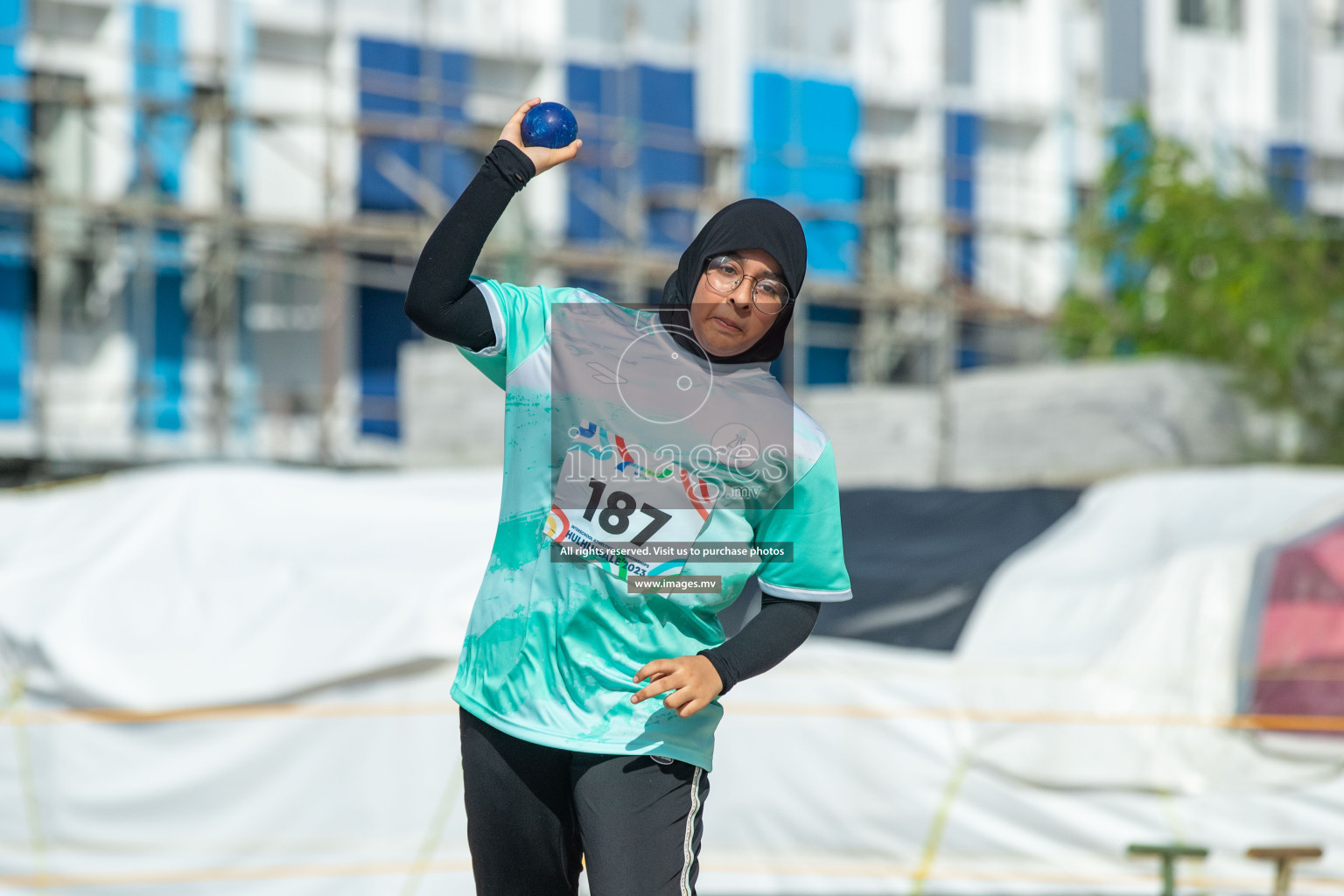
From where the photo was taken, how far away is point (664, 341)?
2.06 meters

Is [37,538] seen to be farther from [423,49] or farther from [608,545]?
[423,49]

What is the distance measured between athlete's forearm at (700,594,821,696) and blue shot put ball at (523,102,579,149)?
0.67 meters

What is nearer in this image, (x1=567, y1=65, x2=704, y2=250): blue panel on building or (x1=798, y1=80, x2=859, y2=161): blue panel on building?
(x1=567, y1=65, x2=704, y2=250): blue panel on building

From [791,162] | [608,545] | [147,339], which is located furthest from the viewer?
[791,162]

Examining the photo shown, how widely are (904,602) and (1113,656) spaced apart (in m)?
0.77

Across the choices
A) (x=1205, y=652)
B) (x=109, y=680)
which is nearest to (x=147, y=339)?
(x=109, y=680)

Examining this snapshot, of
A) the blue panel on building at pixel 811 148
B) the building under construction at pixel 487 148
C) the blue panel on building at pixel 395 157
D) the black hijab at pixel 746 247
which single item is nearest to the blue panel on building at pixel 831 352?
the building under construction at pixel 487 148

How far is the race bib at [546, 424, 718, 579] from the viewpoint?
79.4 inches

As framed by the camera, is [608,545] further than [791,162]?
No

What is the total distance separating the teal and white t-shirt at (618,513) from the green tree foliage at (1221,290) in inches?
250

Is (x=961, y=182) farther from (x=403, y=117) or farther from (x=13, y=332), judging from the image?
(x=13, y=332)

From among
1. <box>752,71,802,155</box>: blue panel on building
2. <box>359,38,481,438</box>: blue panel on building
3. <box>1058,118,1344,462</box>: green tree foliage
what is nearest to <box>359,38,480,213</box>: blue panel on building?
<box>359,38,481,438</box>: blue panel on building

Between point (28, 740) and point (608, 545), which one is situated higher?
point (608, 545)

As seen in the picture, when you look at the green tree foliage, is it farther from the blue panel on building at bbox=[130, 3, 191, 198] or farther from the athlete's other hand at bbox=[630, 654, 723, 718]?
the blue panel on building at bbox=[130, 3, 191, 198]
